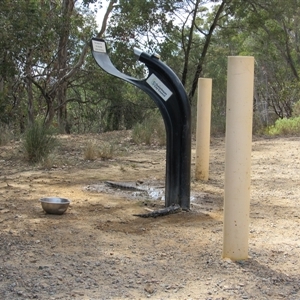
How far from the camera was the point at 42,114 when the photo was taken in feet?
63.5

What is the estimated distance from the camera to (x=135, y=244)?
11.8ft

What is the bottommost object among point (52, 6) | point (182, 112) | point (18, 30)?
point (182, 112)

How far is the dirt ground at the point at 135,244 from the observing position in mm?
2777

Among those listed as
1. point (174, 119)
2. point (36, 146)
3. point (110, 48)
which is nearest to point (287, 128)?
point (110, 48)

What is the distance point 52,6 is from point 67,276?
11602 millimetres

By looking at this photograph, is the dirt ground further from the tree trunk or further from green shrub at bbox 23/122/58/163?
the tree trunk

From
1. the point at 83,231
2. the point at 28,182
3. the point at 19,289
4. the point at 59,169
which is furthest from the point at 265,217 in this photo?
the point at 59,169

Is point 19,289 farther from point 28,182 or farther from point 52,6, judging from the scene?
point 52,6

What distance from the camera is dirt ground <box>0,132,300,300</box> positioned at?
2.78m

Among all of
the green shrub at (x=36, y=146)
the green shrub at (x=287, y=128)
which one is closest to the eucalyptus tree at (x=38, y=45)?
the green shrub at (x=36, y=146)

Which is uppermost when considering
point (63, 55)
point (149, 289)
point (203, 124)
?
point (63, 55)

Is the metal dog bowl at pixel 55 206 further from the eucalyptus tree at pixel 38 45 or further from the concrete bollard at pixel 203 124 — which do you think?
the eucalyptus tree at pixel 38 45

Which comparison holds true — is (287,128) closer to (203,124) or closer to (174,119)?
(203,124)

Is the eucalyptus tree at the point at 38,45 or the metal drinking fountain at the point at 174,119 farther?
the eucalyptus tree at the point at 38,45
